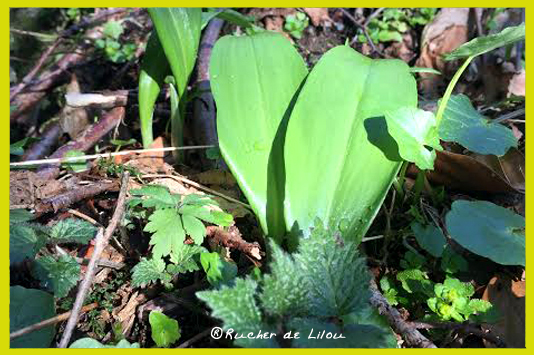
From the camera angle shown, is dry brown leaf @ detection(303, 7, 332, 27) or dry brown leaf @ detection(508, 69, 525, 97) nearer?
dry brown leaf @ detection(508, 69, 525, 97)

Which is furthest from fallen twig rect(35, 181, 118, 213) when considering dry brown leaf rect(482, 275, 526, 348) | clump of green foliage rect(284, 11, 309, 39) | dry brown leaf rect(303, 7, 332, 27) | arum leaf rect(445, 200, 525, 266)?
dry brown leaf rect(303, 7, 332, 27)

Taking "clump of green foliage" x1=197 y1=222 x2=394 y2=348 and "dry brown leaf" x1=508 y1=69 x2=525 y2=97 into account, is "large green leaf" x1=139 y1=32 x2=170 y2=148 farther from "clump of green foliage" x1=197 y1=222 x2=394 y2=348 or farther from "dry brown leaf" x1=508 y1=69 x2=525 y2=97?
"dry brown leaf" x1=508 y1=69 x2=525 y2=97

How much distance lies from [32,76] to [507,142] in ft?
6.24

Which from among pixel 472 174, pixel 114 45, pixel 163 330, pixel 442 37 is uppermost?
pixel 442 37

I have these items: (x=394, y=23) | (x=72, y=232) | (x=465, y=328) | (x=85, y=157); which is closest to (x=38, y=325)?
(x=72, y=232)

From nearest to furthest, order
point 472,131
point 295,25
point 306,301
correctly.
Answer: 1. point 306,301
2. point 472,131
3. point 295,25

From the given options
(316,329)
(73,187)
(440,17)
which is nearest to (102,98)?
(73,187)

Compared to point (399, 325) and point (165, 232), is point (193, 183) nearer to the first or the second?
point (165, 232)

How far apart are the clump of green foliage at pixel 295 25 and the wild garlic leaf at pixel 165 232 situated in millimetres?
1272

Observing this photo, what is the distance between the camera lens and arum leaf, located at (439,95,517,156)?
1.11m

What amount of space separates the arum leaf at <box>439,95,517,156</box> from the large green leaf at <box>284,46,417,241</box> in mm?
172

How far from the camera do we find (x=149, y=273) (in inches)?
38.1

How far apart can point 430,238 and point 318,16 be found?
1361 millimetres

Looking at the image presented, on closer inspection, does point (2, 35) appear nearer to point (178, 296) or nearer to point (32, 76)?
point (178, 296)
